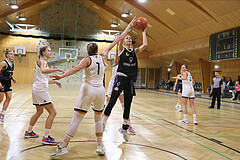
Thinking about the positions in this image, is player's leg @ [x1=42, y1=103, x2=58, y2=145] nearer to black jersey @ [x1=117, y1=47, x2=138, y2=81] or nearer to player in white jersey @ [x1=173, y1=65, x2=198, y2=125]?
black jersey @ [x1=117, y1=47, x2=138, y2=81]

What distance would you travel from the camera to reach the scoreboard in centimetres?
1163

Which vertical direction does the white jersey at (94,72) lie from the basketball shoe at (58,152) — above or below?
above

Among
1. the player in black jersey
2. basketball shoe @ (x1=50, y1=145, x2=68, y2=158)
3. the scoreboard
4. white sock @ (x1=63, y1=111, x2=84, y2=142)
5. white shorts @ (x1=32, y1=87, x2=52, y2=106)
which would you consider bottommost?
basketball shoe @ (x1=50, y1=145, x2=68, y2=158)

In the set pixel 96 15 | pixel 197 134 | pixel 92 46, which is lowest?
pixel 197 134

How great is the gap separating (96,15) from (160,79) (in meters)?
10.5

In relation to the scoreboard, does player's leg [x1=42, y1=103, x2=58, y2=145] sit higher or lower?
lower

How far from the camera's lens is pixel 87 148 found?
3365mm

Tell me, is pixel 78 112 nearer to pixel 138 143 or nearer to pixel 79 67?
pixel 79 67

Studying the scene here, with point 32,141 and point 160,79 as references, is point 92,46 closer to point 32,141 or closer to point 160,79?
point 32,141

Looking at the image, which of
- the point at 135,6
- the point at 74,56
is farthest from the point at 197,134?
the point at 74,56

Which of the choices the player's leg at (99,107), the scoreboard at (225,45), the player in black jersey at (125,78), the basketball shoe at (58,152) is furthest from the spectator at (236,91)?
the basketball shoe at (58,152)

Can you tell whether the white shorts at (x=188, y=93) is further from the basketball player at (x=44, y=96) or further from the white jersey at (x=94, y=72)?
the basketball player at (x=44, y=96)

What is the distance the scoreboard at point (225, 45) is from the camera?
38.2ft

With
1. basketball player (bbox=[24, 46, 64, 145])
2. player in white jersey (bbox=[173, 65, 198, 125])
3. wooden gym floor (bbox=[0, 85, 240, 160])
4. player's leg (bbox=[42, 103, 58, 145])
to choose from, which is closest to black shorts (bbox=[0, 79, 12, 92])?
wooden gym floor (bbox=[0, 85, 240, 160])
